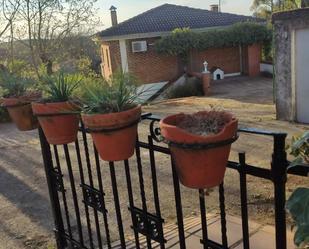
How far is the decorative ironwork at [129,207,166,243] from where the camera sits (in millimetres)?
1871

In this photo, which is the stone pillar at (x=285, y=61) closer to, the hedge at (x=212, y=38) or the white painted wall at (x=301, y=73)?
the white painted wall at (x=301, y=73)

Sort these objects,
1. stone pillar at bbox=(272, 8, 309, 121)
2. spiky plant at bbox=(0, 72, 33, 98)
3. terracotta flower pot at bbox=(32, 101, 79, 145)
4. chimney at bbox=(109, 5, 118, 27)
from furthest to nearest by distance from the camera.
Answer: chimney at bbox=(109, 5, 118, 27)
stone pillar at bbox=(272, 8, 309, 121)
spiky plant at bbox=(0, 72, 33, 98)
terracotta flower pot at bbox=(32, 101, 79, 145)

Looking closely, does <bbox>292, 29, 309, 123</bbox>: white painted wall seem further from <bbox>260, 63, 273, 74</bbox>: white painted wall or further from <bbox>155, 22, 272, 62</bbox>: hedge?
<bbox>260, 63, 273, 74</bbox>: white painted wall

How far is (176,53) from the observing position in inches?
740

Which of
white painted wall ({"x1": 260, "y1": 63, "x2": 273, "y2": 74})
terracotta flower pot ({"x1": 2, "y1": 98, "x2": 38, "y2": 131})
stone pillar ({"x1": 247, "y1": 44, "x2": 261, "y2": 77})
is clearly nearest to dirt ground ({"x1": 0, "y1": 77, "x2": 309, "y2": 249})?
terracotta flower pot ({"x1": 2, "y1": 98, "x2": 38, "y2": 131})

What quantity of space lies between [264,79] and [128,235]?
1684 cm

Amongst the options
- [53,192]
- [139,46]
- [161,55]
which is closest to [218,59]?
[161,55]

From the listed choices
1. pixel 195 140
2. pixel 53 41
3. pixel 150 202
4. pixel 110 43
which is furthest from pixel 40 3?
pixel 195 140

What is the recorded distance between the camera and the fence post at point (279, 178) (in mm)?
1332

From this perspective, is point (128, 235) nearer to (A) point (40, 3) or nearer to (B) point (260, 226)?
(B) point (260, 226)

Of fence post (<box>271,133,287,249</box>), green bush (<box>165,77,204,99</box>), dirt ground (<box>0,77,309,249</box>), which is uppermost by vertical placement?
fence post (<box>271,133,287,249</box>)

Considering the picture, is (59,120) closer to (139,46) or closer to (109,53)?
(139,46)

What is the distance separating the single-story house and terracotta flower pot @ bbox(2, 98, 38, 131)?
50.9 feet

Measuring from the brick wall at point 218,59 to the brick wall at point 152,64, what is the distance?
105 cm
